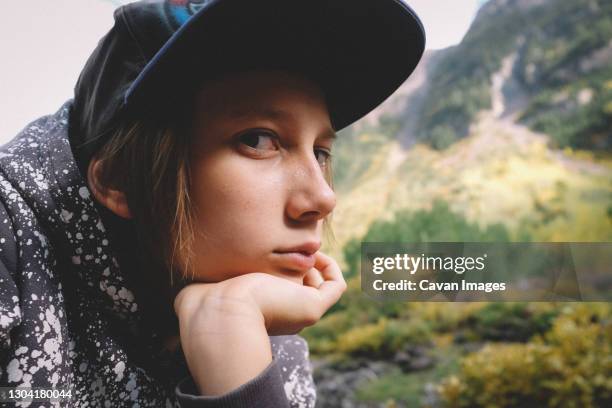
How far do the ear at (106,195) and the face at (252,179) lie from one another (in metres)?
0.12

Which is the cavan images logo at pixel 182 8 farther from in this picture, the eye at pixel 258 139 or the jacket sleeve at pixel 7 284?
the jacket sleeve at pixel 7 284

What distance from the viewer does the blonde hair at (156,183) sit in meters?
0.58

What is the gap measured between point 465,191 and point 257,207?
2.77m

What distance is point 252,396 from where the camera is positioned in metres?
0.46

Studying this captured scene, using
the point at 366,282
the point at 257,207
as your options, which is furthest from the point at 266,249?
the point at 366,282

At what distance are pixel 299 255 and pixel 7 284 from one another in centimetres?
36

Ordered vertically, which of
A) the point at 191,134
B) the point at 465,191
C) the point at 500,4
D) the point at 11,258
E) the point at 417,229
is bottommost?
the point at 11,258

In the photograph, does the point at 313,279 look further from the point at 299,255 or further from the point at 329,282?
the point at 299,255

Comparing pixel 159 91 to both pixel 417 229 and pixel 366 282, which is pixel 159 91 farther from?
pixel 417 229

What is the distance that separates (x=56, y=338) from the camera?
0.60m

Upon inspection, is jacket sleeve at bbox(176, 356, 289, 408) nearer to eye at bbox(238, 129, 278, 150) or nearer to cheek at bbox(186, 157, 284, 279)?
cheek at bbox(186, 157, 284, 279)

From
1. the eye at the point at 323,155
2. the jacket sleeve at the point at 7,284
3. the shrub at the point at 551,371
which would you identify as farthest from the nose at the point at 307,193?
the shrub at the point at 551,371

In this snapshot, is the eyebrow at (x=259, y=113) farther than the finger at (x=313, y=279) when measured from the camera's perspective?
No

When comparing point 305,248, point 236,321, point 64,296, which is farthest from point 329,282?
point 64,296
